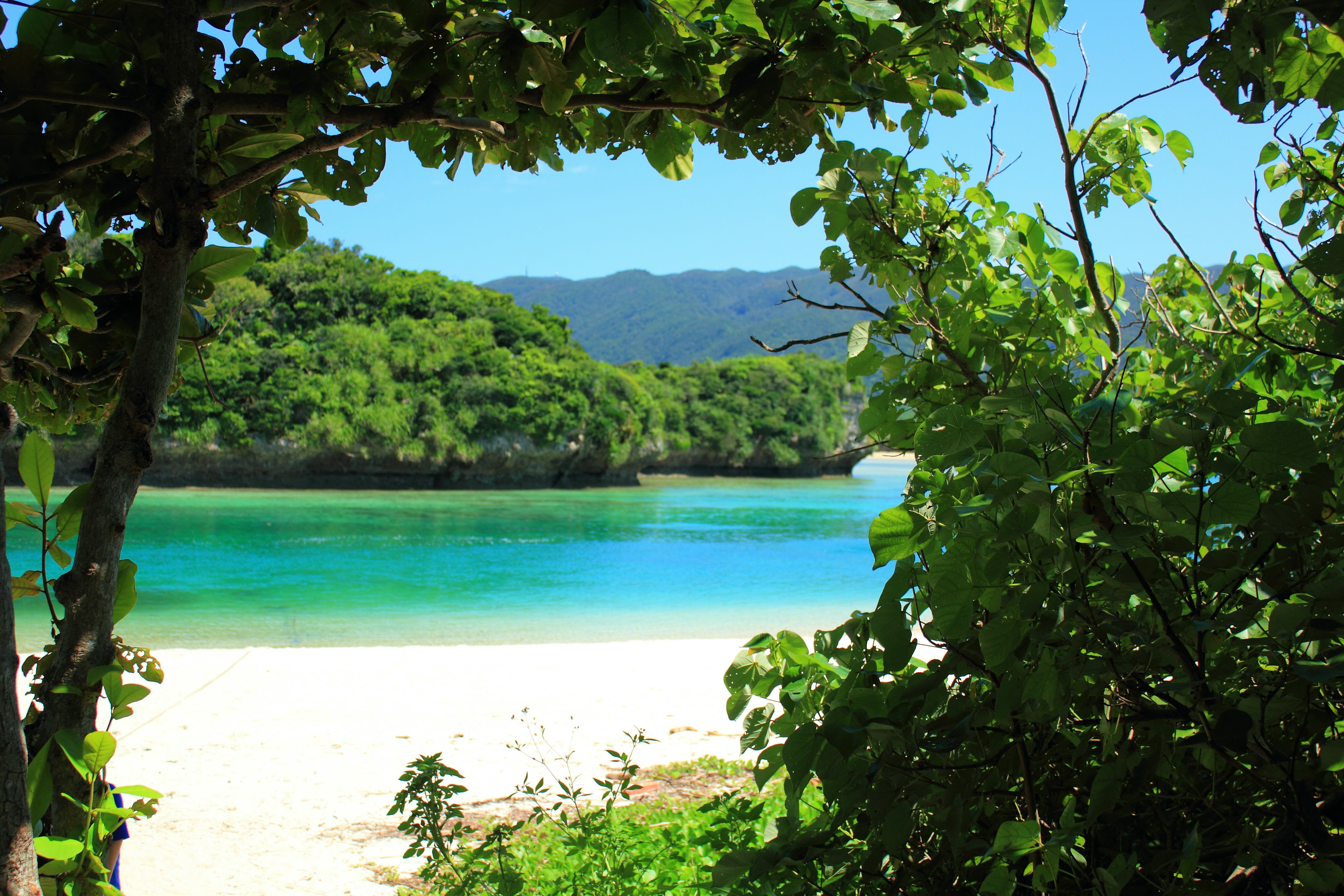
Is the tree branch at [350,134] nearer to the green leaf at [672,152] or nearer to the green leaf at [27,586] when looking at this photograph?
the green leaf at [672,152]

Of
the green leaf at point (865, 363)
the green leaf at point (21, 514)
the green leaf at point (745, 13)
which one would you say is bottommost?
the green leaf at point (21, 514)

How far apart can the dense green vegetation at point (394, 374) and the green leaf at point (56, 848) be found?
39923 millimetres

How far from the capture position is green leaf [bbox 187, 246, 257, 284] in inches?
63.2

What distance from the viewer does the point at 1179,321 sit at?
2242 millimetres

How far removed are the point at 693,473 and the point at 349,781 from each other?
5441 cm

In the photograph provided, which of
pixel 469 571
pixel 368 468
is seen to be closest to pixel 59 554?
pixel 469 571

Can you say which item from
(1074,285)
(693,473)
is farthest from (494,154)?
(693,473)

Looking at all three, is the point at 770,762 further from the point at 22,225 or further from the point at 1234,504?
the point at 22,225

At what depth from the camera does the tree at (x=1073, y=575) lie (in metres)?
0.86

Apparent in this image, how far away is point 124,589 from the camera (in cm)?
139

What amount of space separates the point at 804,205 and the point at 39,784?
1.53 meters

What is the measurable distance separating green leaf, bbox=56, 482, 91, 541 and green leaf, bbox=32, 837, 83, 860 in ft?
1.55

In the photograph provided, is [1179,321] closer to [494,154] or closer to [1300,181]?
[1300,181]

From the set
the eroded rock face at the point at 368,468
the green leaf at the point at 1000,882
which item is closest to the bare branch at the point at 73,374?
the green leaf at the point at 1000,882
